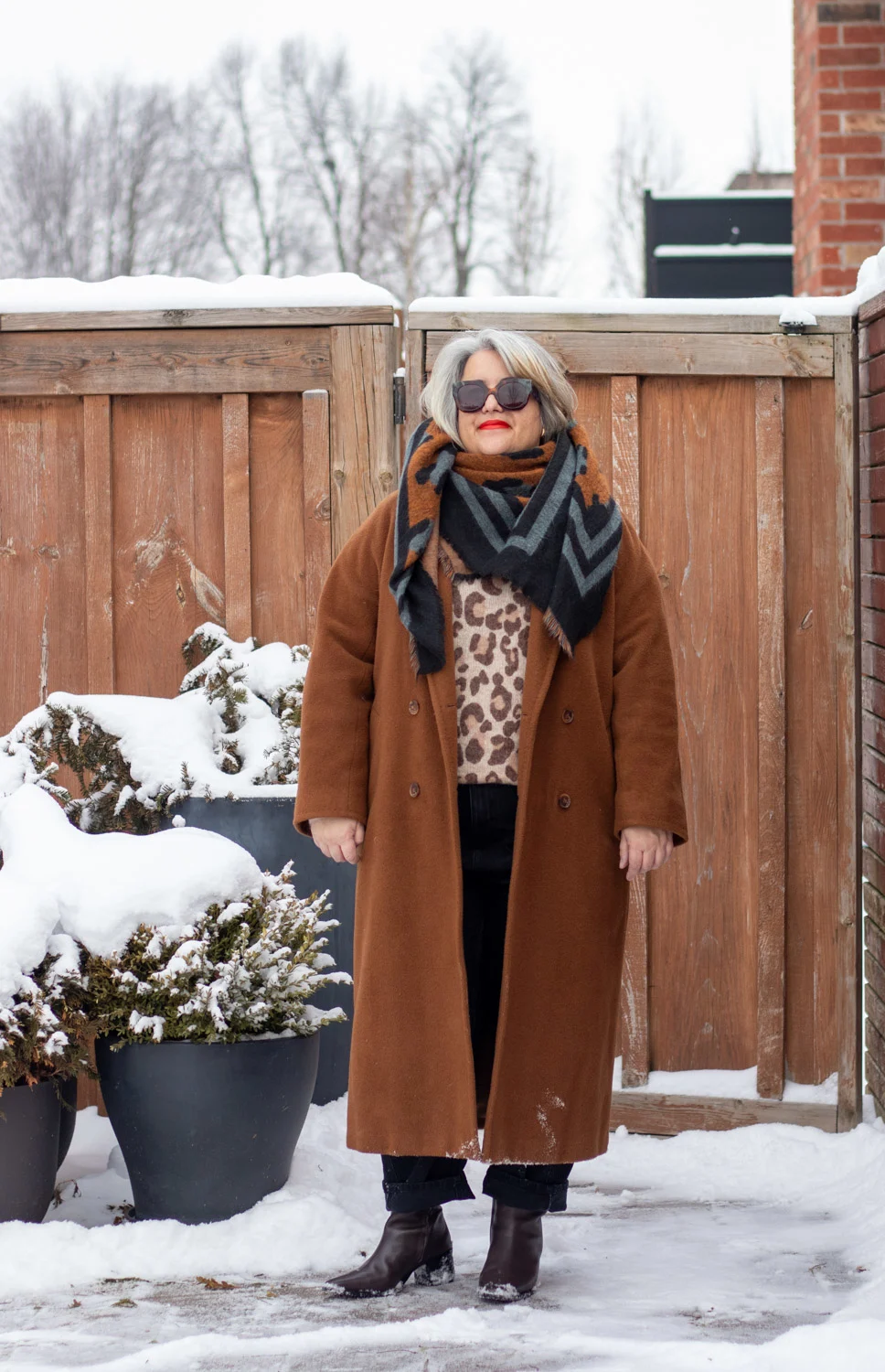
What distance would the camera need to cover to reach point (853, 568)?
4074mm

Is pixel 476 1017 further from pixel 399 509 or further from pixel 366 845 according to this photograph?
pixel 399 509

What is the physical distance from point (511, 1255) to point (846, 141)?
15.0ft

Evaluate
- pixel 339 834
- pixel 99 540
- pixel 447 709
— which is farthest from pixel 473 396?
pixel 99 540

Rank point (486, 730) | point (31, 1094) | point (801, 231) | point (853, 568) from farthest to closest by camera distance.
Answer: point (801, 231) < point (853, 568) < point (31, 1094) < point (486, 730)

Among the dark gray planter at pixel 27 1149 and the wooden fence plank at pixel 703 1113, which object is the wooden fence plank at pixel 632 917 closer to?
the wooden fence plank at pixel 703 1113

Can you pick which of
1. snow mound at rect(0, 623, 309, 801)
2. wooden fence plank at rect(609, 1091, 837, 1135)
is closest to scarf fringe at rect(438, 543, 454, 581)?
snow mound at rect(0, 623, 309, 801)

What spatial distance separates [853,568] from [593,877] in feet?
5.12

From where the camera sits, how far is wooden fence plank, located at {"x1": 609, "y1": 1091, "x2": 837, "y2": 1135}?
410 centimetres

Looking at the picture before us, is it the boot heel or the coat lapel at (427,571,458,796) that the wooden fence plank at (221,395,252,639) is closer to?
the coat lapel at (427,571,458,796)

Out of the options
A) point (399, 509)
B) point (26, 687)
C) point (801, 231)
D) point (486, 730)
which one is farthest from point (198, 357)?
point (801, 231)

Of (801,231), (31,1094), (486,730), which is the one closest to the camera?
(486,730)

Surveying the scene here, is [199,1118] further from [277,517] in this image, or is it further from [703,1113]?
[277,517]

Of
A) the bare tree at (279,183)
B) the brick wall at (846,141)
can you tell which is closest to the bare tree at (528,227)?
the bare tree at (279,183)

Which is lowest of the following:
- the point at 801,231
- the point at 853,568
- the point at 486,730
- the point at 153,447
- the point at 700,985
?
the point at 700,985
